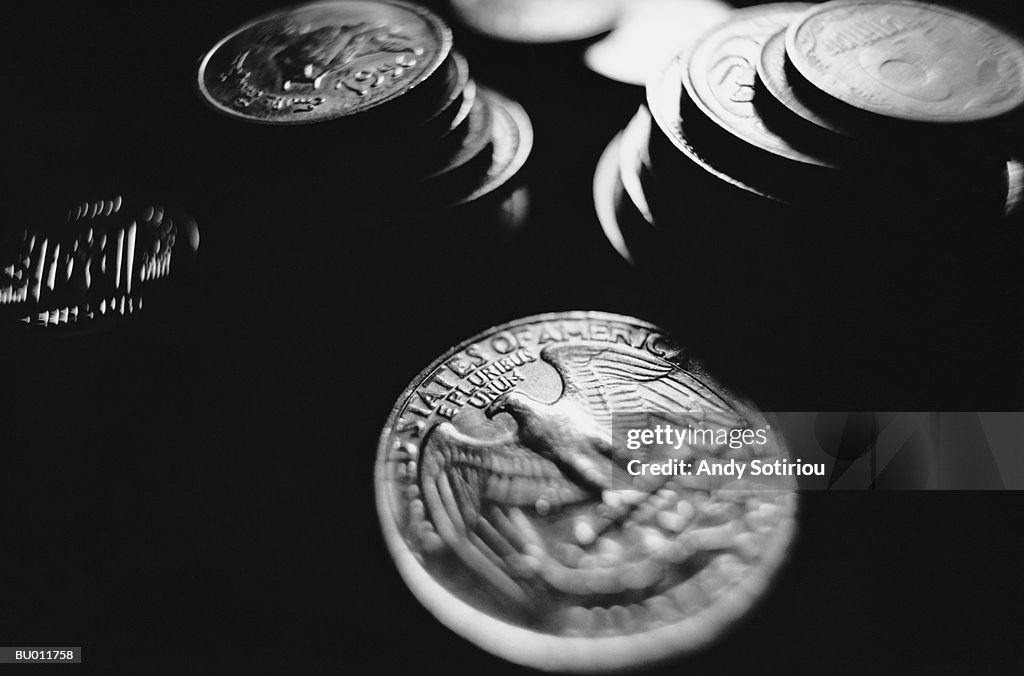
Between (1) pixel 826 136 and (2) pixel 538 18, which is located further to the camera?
(2) pixel 538 18

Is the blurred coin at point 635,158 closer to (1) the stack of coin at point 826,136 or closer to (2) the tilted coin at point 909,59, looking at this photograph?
(1) the stack of coin at point 826,136

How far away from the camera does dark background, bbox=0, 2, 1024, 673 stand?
0.90 metres

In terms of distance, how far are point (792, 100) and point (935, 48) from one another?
1.04 feet

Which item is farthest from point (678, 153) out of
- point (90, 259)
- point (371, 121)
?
point (90, 259)

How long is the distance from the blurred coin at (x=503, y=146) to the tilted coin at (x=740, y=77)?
30cm

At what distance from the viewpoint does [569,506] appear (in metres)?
0.96

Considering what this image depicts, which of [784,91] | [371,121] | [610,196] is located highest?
[784,91]

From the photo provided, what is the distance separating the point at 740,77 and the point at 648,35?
0.40 meters

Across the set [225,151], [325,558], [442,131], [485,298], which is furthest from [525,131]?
[325,558]

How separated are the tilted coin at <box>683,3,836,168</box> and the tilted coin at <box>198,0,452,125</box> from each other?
1.43 feet

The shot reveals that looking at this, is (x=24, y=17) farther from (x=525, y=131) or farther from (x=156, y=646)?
(x=156, y=646)

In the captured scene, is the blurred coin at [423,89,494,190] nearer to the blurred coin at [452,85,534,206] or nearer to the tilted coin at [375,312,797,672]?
the blurred coin at [452,85,534,206]

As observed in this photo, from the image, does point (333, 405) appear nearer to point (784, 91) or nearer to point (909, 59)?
point (784, 91)

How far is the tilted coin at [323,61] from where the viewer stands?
1306 millimetres
